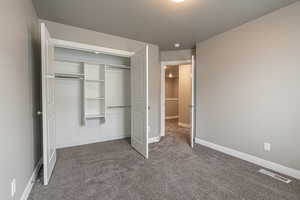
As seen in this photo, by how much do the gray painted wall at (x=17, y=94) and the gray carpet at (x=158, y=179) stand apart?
0.55m

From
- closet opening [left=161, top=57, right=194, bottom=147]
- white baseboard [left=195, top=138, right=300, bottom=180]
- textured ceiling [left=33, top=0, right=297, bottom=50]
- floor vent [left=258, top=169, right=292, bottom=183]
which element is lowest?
floor vent [left=258, top=169, right=292, bottom=183]

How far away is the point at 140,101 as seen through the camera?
3.11 meters

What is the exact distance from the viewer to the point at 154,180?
7.11ft

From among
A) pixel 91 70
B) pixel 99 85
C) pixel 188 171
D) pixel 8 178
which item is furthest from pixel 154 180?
pixel 91 70

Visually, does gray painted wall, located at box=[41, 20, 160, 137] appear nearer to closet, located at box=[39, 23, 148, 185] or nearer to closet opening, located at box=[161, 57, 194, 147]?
closet, located at box=[39, 23, 148, 185]

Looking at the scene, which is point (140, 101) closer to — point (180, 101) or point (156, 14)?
point (156, 14)

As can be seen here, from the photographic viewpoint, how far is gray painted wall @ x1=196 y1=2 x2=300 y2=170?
228cm

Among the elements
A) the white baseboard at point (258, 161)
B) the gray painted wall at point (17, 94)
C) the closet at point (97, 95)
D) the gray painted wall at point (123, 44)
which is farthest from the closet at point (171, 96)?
the gray painted wall at point (17, 94)

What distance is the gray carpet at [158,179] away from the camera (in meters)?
1.86

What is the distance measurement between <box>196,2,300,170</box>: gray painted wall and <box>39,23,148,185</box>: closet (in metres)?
1.67

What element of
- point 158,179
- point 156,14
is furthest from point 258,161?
point 156,14

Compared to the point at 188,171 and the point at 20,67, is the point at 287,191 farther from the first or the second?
the point at 20,67

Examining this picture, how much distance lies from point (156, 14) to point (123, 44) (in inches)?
49.7

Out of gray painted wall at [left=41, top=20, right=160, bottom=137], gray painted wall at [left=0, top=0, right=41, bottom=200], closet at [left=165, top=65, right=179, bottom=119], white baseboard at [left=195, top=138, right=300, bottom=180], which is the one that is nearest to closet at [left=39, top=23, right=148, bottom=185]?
gray painted wall at [left=41, top=20, right=160, bottom=137]
